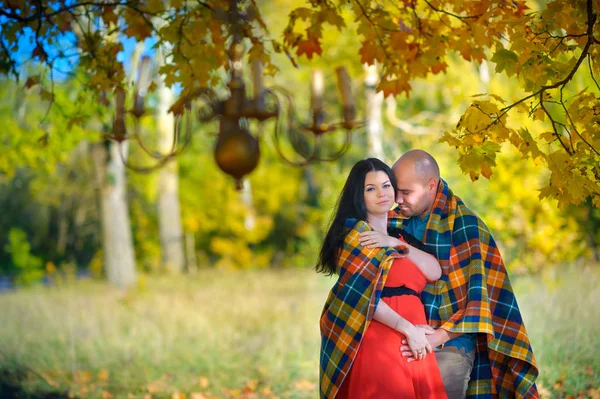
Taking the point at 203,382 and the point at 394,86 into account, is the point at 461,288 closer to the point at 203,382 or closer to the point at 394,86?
the point at 394,86

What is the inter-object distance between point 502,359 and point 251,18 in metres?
2.16

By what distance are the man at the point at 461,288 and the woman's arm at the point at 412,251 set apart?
0.20ft

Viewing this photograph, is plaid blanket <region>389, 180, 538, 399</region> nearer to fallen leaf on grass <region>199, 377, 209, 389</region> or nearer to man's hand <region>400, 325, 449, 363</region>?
man's hand <region>400, 325, 449, 363</region>

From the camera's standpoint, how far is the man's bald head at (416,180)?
9.89ft

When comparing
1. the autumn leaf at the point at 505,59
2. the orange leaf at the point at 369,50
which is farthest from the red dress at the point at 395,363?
the orange leaf at the point at 369,50

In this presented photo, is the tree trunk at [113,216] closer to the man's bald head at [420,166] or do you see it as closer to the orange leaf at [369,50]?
the orange leaf at [369,50]

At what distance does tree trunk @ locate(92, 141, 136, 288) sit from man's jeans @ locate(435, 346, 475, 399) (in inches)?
359

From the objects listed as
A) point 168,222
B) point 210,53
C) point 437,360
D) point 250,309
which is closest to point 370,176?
point 437,360

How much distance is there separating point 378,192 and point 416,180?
188 millimetres

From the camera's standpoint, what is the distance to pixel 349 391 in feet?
9.72

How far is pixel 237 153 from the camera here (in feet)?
9.89

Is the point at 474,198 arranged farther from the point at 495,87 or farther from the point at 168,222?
the point at 168,222

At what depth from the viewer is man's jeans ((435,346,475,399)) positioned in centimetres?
298

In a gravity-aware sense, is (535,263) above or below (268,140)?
below
